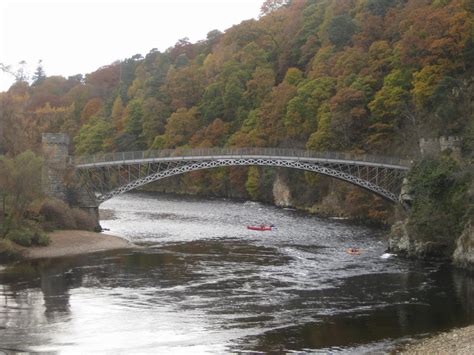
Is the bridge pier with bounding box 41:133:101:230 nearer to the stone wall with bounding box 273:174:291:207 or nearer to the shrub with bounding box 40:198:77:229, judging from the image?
the shrub with bounding box 40:198:77:229

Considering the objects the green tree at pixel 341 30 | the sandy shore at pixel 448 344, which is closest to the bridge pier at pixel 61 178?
the sandy shore at pixel 448 344

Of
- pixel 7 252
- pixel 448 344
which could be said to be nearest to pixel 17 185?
pixel 7 252

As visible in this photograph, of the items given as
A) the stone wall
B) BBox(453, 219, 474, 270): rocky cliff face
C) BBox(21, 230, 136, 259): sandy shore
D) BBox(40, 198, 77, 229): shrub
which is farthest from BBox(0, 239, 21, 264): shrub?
the stone wall

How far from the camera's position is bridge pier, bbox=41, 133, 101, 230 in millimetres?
62031

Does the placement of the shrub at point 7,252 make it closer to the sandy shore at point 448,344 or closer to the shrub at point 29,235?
the shrub at point 29,235

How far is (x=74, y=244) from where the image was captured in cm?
5191

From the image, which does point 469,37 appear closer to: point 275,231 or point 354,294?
point 275,231

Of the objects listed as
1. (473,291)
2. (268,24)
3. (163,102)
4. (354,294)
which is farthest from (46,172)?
(268,24)

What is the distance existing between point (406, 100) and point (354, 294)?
41197 millimetres

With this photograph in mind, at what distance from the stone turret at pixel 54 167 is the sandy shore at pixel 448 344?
140ft

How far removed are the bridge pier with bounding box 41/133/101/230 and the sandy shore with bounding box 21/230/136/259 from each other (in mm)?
6402

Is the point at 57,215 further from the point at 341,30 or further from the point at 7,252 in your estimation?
the point at 341,30

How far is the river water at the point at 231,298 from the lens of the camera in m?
28.1

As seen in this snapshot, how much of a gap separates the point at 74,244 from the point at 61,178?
12305 mm
